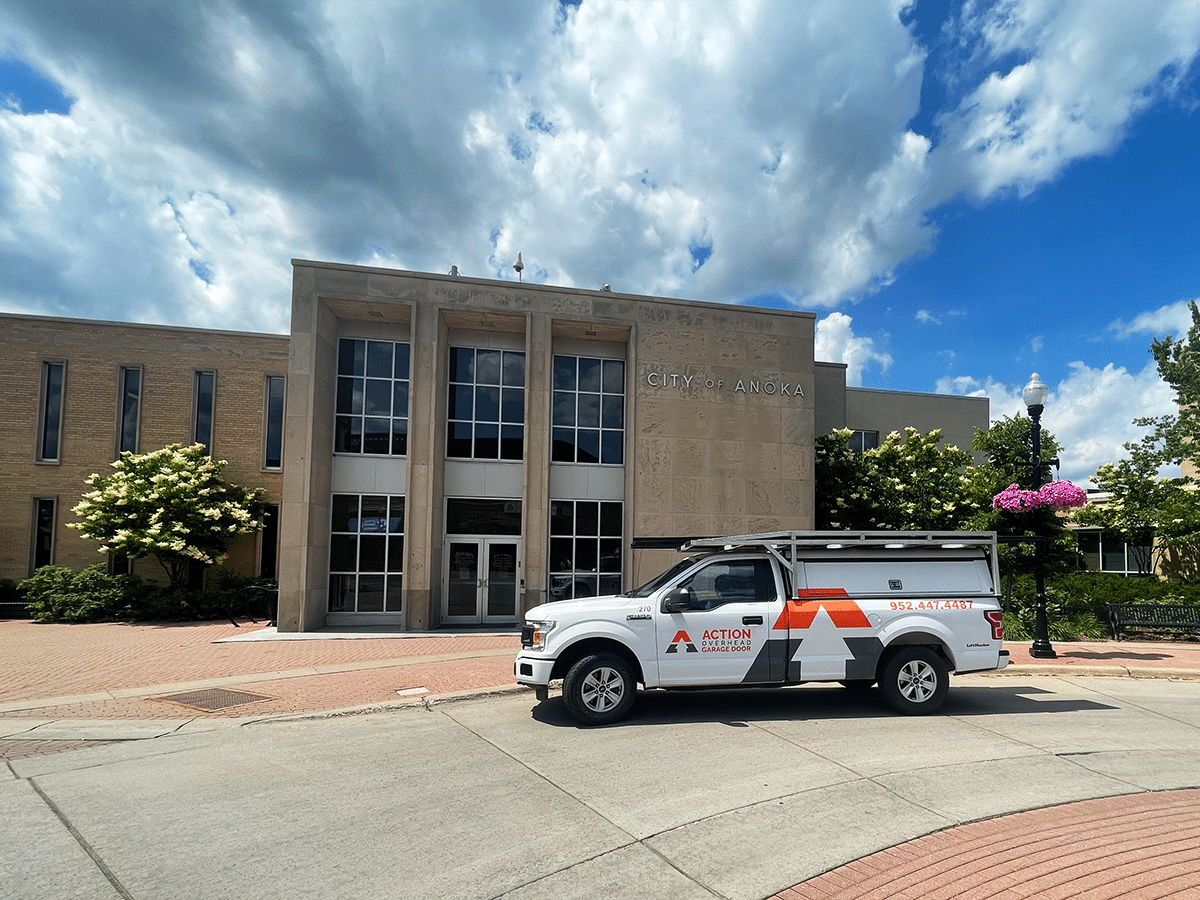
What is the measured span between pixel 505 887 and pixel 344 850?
1219 mm

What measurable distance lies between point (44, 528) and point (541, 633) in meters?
21.8

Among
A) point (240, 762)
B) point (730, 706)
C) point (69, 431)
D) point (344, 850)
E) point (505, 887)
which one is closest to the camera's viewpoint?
point (505, 887)

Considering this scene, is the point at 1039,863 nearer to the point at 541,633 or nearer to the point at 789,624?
the point at 789,624

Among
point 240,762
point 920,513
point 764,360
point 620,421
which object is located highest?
point 764,360

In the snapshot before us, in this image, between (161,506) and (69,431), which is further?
(69,431)

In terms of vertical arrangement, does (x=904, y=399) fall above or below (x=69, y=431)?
above

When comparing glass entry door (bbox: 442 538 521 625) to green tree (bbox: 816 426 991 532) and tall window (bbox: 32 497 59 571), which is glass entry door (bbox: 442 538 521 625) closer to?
green tree (bbox: 816 426 991 532)

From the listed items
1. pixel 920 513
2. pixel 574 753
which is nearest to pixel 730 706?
pixel 574 753

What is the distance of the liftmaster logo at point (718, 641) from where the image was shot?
8781 mm

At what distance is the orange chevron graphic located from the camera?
354 inches

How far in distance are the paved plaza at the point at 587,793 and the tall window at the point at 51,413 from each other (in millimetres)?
15405

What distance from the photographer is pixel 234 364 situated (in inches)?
975

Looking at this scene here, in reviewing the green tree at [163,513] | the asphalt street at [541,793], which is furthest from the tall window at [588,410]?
the asphalt street at [541,793]

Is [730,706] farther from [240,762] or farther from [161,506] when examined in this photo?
[161,506]
